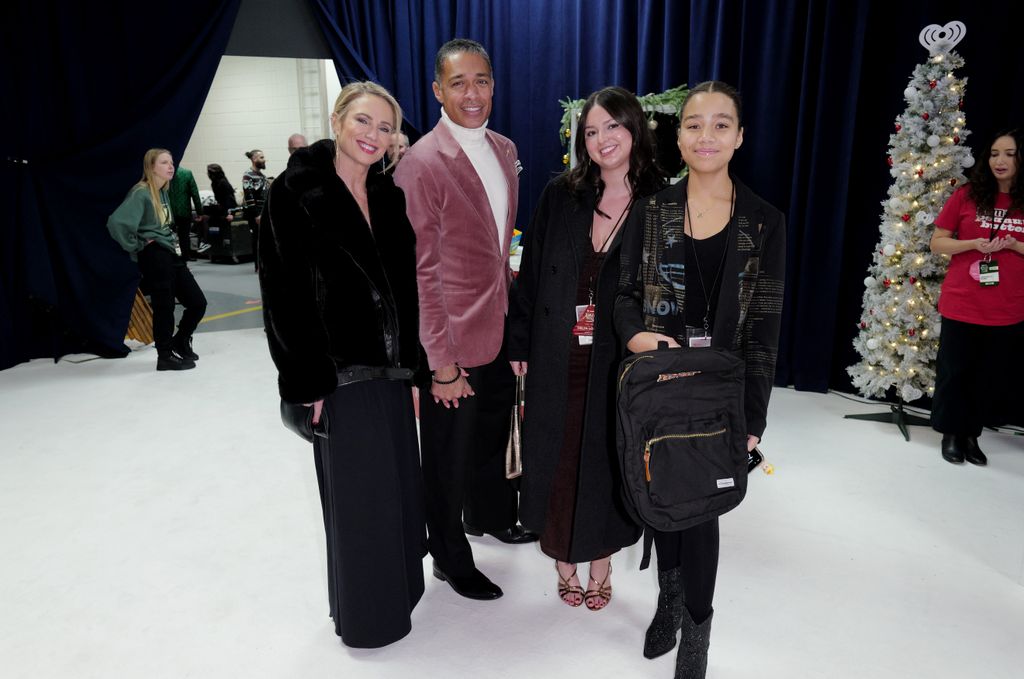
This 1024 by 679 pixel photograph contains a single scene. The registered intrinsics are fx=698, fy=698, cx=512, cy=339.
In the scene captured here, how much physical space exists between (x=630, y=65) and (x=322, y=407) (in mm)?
4871

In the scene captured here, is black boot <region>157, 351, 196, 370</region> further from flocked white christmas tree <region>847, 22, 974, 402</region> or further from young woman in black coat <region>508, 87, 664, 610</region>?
flocked white christmas tree <region>847, 22, 974, 402</region>

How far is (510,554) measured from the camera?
2.76 meters

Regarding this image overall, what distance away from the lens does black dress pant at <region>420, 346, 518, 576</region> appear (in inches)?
92.0

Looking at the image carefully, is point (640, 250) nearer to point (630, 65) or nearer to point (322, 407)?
point (322, 407)

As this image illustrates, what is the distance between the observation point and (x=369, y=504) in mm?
2016

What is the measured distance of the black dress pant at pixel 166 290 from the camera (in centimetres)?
518

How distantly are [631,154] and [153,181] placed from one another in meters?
4.35

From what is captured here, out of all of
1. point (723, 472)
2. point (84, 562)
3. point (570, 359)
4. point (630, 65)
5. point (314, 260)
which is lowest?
point (84, 562)

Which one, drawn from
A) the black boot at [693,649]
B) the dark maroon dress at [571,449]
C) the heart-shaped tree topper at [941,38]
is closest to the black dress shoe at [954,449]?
the heart-shaped tree topper at [941,38]

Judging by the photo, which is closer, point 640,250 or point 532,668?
point 640,250

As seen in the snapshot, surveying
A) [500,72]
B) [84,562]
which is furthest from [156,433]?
[500,72]

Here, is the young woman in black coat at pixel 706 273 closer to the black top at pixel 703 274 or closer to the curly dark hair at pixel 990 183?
the black top at pixel 703 274

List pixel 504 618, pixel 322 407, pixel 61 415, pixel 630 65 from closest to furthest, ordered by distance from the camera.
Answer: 1. pixel 322 407
2. pixel 504 618
3. pixel 61 415
4. pixel 630 65

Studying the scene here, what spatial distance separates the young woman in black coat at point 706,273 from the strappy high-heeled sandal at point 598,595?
1.75ft
